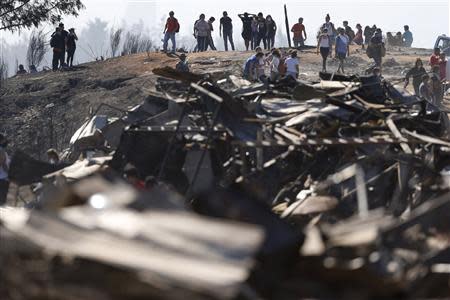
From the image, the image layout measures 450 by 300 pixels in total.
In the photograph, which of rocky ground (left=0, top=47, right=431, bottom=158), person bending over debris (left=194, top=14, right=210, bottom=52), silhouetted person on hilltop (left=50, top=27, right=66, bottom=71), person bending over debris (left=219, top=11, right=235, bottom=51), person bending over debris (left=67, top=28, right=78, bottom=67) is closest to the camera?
rocky ground (left=0, top=47, right=431, bottom=158)

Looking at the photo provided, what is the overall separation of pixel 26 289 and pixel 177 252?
77 cm

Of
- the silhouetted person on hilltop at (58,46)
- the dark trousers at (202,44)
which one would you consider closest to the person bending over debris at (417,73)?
the dark trousers at (202,44)

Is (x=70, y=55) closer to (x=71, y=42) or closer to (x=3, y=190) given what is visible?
(x=71, y=42)

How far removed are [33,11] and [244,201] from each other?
26.9 meters

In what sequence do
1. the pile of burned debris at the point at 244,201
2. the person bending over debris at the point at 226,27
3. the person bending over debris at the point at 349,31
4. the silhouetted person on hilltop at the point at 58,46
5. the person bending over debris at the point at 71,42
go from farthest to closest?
the person bending over debris at the point at 349,31
the person bending over debris at the point at 226,27
the person bending over debris at the point at 71,42
the silhouetted person on hilltop at the point at 58,46
the pile of burned debris at the point at 244,201

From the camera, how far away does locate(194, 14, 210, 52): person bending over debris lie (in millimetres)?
31697

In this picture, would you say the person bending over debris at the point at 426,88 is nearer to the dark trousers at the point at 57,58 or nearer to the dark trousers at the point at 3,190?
the dark trousers at the point at 57,58

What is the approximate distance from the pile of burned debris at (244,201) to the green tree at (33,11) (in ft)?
54.6

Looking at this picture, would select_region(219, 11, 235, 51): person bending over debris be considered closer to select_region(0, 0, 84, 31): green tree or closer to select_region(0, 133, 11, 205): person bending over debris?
select_region(0, 0, 84, 31): green tree

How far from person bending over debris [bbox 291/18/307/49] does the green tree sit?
21.6ft

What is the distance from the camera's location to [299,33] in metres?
33.4

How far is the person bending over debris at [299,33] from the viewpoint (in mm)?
32688

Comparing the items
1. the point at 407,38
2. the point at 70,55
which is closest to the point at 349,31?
the point at 407,38

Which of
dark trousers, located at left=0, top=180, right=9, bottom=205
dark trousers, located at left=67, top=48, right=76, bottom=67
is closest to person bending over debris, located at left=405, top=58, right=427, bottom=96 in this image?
dark trousers, located at left=67, top=48, right=76, bottom=67
